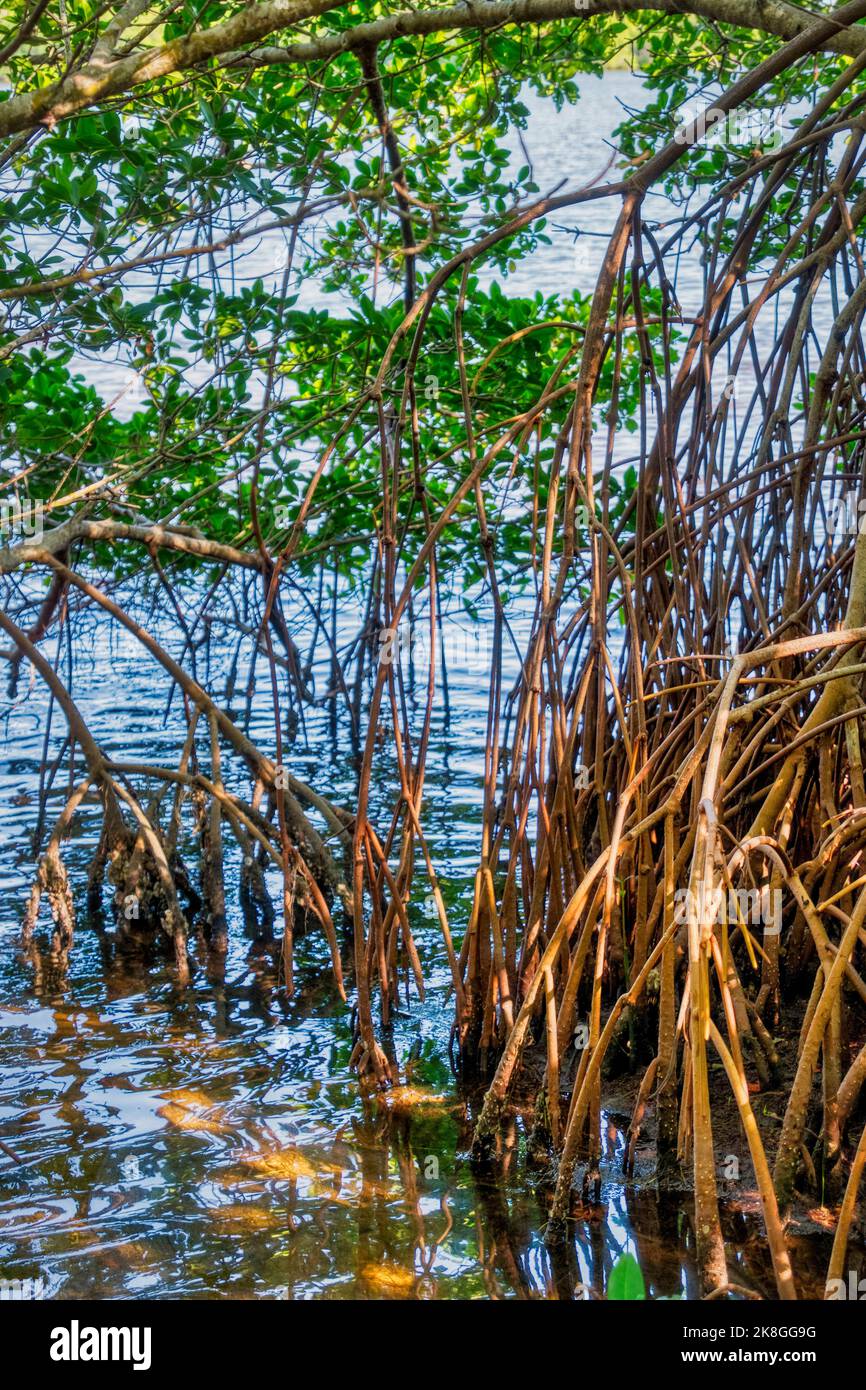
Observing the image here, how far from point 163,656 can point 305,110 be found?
2.17m

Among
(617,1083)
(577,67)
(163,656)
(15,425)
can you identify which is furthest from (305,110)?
(617,1083)

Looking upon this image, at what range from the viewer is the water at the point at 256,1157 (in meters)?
3.00

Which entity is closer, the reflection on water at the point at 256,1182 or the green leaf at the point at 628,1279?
the green leaf at the point at 628,1279

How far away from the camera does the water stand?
3000mm

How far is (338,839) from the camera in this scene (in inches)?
230

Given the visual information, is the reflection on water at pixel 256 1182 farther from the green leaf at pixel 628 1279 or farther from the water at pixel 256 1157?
the green leaf at pixel 628 1279

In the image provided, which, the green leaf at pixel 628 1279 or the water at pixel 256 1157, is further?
the water at pixel 256 1157

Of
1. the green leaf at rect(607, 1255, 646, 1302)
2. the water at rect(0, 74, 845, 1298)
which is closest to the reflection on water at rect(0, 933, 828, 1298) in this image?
the water at rect(0, 74, 845, 1298)

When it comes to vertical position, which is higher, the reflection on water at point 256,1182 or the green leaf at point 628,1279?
the green leaf at point 628,1279

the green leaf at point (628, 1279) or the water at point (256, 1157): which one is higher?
the green leaf at point (628, 1279)

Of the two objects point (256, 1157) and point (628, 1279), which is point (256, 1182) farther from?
point (628, 1279)

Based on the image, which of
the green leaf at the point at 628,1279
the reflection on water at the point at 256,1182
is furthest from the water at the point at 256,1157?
the green leaf at the point at 628,1279

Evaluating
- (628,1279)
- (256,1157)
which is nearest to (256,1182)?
(256,1157)
